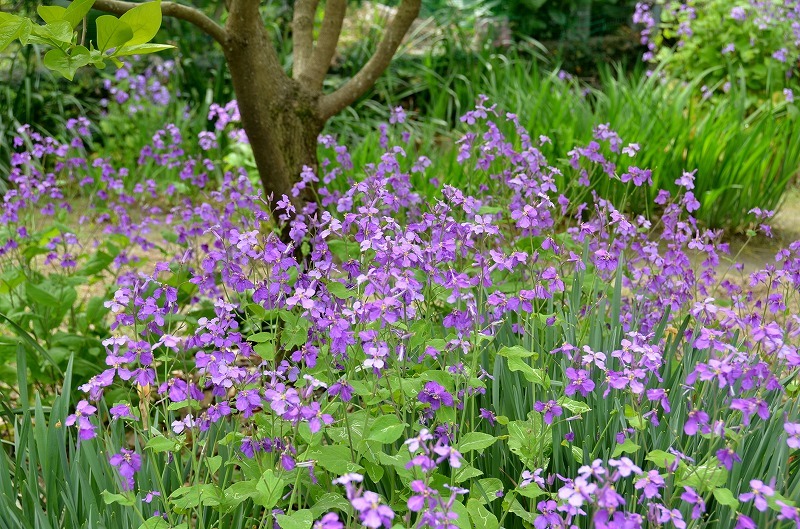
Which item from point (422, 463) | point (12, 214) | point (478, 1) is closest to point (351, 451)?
point (422, 463)

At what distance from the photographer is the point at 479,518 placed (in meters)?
Answer: 1.51

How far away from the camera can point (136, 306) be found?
68.6 inches

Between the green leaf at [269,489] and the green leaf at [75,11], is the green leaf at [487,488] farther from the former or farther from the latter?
the green leaf at [75,11]

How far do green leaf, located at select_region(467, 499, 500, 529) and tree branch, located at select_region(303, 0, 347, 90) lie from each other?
2.14m

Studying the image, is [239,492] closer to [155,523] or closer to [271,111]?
[155,523]

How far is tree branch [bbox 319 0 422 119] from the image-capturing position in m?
3.28

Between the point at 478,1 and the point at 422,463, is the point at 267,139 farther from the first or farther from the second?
the point at 478,1

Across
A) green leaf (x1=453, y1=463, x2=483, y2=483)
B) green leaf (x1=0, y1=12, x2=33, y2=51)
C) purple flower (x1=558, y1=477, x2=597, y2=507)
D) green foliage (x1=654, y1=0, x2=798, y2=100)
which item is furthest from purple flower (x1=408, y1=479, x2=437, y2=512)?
green foliage (x1=654, y1=0, x2=798, y2=100)

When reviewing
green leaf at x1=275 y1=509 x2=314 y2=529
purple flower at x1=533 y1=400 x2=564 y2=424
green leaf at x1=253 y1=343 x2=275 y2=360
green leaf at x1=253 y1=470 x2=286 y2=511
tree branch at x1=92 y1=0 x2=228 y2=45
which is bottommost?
green leaf at x1=275 y1=509 x2=314 y2=529

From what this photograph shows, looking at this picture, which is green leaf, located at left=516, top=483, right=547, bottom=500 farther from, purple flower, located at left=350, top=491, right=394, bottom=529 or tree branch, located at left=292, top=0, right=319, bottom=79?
tree branch, located at left=292, top=0, right=319, bottom=79

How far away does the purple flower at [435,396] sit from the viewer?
1572 millimetres

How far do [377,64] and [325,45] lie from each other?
23 centimetres

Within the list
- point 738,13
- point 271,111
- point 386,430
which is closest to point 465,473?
point 386,430

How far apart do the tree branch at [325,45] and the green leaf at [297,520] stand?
2153mm
